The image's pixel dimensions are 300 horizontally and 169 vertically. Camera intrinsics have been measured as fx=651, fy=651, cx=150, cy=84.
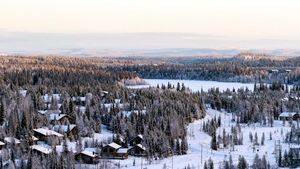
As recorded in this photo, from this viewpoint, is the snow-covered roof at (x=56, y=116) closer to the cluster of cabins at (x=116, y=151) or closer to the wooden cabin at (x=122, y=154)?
the cluster of cabins at (x=116, y=151)

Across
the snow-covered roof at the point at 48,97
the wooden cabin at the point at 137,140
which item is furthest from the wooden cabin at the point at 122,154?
the snow-covered roof at the point at 48,97

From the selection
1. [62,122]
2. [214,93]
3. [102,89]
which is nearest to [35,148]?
[62,122]

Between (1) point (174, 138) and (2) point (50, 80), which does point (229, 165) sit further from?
(2) point (50, 80)

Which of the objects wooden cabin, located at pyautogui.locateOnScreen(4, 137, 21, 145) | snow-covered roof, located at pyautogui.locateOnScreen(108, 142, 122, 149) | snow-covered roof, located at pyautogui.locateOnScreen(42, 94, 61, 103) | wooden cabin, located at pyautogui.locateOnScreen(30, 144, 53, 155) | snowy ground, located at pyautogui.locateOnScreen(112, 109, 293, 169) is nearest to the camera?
wooden cabin, located at pyautogui.locateOnScreen(30, 144, 53, 155)

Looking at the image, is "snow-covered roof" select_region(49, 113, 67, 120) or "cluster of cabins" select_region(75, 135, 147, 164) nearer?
"cluster of cabins" select_region(75, 135, 147, 164)

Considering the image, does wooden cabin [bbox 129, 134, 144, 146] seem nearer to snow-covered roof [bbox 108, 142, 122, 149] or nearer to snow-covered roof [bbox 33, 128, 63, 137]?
snow-covered roof [bbox 108, 142, 122, 149]

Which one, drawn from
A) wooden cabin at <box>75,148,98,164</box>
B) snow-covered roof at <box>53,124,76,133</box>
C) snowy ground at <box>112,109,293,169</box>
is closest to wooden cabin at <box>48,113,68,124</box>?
snow-covered roof at <box>53,124,76,133</box>

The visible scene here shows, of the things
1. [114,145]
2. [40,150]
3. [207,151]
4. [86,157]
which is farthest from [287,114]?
[40,150]

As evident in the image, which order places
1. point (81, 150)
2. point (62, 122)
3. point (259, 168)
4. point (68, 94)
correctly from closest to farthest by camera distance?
point (259, 168) → point (81, 150) → point (62, 122) → point (68, 94)

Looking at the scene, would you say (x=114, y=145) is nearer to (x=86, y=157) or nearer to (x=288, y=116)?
(x=86, y=157)
